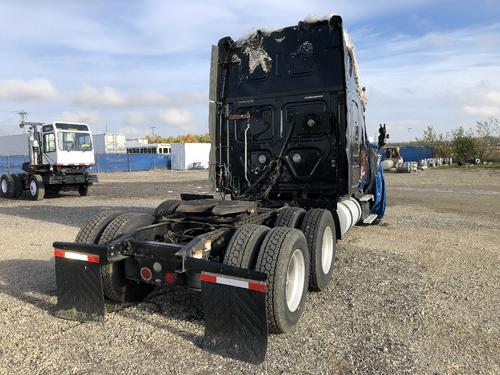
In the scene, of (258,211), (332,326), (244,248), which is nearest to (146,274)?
(244,248)

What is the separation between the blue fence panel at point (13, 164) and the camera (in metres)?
35.2

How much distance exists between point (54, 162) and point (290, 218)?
619 inches

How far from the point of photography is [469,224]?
34.1 feet

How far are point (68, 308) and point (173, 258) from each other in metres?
1.34

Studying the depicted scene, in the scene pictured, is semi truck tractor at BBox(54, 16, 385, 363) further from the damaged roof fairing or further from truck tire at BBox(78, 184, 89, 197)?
truck tire at BBox(78, 184, 89, 197)

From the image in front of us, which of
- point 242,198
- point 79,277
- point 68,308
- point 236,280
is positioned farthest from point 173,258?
point 242,198

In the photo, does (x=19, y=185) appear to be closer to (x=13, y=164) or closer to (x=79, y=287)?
(x=79, y=287)

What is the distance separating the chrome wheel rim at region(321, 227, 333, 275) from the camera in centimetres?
538

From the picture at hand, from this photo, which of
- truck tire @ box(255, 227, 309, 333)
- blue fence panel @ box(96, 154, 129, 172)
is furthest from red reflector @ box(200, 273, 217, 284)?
blue fence panel @ box(96, 154, 129, 172)

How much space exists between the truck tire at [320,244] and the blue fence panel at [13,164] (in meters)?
35.1

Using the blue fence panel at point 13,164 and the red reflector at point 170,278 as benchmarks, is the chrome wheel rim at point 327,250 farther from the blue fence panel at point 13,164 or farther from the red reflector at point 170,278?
the blue fence panel at point 13,164

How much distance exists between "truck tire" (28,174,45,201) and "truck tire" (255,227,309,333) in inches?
634

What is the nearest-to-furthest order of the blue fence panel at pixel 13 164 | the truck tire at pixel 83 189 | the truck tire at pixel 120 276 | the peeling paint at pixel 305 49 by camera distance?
the truck tire at pixel 120 276
the peeling paint at pixel 305 49
the truck tire at pixel 83 189
the blue fence panel at pixel 13 164

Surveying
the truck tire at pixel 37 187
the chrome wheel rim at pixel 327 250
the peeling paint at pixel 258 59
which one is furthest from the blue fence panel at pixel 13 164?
the chrome wheel rim at pixel 327 250
